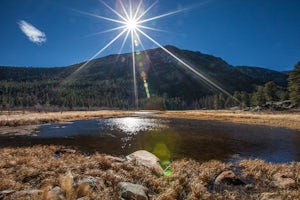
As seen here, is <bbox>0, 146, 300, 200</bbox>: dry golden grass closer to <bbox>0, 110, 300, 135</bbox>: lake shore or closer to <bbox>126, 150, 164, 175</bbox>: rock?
<bbox>126, 150, 164, 175</bbox>: rock

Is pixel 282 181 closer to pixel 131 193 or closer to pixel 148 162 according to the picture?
pixel 148 162

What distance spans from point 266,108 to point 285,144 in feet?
207

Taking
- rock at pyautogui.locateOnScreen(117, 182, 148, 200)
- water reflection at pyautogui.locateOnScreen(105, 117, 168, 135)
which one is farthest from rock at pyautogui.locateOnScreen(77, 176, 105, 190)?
water reflection at pyautogui.locateOnScreen(105, 117, 168, 135)

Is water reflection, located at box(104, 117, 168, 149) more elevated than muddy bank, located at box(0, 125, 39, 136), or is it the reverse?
muddy bank, located at box(0, 125, 39, 136)

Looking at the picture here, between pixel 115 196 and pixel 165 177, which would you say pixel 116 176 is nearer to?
pixel 115 196

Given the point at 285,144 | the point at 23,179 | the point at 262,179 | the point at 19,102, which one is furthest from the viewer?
the point at 19,102

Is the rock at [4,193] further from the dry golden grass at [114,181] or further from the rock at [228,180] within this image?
the rock at [228,180]

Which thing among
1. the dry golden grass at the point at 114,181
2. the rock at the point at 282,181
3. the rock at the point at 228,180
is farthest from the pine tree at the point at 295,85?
the rock at the point at 228,180

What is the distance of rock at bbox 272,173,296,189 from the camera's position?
897 cm

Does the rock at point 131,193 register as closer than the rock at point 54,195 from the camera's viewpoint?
No

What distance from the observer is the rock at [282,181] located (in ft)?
29.4

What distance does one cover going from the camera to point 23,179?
26.5 feet

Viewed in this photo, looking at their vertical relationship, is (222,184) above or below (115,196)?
below

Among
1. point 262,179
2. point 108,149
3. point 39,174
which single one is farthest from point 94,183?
point 108,149
